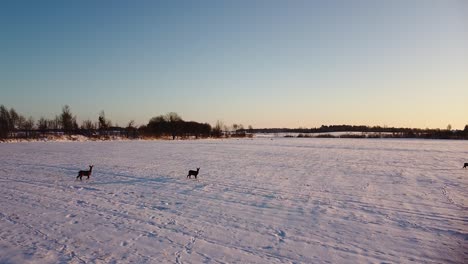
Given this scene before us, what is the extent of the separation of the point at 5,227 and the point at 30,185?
21.5ft

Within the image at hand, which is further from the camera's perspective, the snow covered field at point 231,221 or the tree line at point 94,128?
the tree line at point 94,128

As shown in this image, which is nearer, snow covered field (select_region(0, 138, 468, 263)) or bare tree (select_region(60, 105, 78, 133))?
snow covered field (select_region(0, 138, 468, 263))

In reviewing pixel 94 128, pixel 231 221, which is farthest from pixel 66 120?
pixel 231 221

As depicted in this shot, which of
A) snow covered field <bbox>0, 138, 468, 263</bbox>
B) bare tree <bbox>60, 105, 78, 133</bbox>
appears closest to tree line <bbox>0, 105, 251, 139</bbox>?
bare tree <bbox>60, 105, 78, 133</bbox>

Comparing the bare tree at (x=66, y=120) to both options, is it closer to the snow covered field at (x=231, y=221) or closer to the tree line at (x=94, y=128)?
the tree line at (x=94, y=128)

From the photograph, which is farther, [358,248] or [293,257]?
[358,248]

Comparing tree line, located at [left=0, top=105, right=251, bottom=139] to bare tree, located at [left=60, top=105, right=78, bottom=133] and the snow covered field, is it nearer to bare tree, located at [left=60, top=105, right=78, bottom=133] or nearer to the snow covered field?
bare tree, located at [left=60, top=105, right=78, bottom=133]

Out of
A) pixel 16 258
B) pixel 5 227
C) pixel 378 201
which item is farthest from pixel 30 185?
pixel 378 201

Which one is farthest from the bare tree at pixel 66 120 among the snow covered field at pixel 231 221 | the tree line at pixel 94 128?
the snow covered field at pixel 231 221

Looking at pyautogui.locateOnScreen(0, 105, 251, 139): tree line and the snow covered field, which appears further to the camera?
pyautogui.locateOnScreen(0, 105, 251, 139): tree line

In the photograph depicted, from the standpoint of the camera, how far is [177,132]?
104 metres

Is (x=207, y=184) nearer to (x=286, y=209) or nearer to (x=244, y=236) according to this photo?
(x=286, y=209)

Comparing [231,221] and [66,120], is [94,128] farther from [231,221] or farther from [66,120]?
[231,221]

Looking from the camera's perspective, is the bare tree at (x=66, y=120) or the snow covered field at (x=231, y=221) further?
the bare tree at (x=66, y=120)
